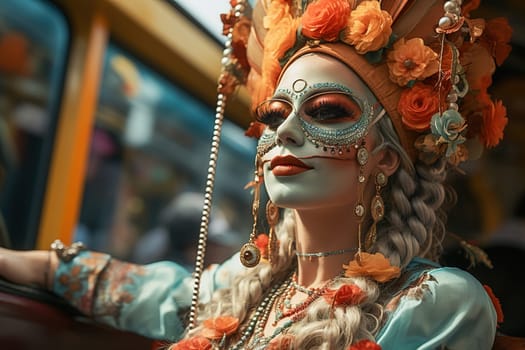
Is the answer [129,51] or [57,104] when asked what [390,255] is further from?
[129,51]

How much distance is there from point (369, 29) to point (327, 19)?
0.29 feet

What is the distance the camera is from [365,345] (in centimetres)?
143

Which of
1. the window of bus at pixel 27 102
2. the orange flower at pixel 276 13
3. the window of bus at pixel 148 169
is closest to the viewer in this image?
the orange flower at pixel 276 13

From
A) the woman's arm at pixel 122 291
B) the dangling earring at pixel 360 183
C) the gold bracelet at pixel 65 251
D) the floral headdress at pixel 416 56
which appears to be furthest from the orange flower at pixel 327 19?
the gold bracelet at pixel 65 251

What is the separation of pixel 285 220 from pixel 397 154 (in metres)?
0.31

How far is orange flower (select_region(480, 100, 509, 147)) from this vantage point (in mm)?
1686

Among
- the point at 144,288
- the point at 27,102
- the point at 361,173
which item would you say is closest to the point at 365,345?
the point at 361,173

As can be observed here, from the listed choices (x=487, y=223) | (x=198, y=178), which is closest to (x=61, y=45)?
(x=198, y=178)

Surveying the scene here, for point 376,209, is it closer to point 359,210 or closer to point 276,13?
point 359,210

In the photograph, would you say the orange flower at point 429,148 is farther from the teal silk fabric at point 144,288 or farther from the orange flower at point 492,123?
the teal silk fabric at point 144,288

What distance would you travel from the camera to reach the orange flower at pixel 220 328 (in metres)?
1.68

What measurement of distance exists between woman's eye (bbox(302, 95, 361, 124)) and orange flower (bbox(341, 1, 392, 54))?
12 cm

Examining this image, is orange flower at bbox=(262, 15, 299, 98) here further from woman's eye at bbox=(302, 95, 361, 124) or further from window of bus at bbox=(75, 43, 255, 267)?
window of bus at bbox=(75, 43, 255, 267)

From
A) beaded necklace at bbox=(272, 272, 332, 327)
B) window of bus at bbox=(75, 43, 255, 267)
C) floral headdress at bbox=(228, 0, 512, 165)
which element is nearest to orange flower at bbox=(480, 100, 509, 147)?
floral headdress at bbox=(228, 0, 512, 165)
